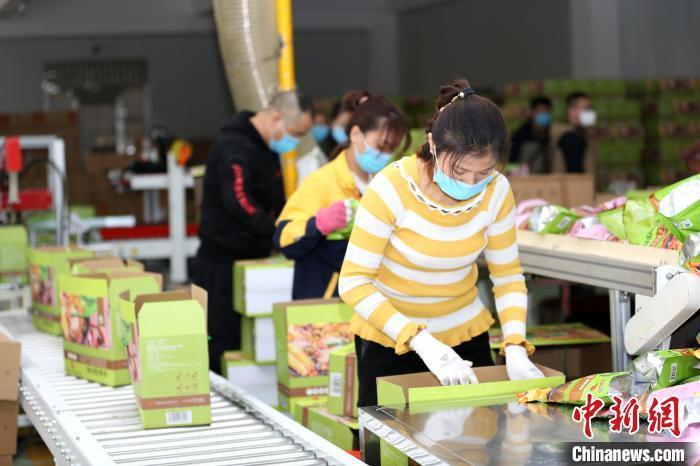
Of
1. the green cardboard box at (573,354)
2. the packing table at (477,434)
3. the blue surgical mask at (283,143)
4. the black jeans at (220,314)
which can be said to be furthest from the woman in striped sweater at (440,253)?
the blue surgical mask at (283,143)

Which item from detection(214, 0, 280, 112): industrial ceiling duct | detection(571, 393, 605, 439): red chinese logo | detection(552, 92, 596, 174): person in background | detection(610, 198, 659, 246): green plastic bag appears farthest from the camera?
detection(552, 92, 596, 174): person in background

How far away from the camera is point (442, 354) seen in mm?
2412

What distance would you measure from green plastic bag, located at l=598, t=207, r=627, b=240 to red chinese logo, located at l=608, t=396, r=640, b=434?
111 cm

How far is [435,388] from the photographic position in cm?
232

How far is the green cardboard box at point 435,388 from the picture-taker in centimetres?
232

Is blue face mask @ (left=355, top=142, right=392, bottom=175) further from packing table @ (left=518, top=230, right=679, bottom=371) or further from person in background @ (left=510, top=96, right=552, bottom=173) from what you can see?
person in background @ (left=510, top=96, right=552, bottom=173)

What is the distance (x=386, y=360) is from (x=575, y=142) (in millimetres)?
6600

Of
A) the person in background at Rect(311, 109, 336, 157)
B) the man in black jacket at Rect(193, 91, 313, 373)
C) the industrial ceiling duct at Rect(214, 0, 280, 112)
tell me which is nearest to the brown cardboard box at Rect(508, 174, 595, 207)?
the industrial ceiling duct at Rect(214, 0, 280, 112)

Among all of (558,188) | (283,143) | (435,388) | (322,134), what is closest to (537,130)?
(322,134)

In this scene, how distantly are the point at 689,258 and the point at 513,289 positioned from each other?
1.36ft

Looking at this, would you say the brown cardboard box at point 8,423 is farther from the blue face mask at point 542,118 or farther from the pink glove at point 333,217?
the blue face mask at point 542,118

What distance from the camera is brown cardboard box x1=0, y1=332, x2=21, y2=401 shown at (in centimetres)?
339

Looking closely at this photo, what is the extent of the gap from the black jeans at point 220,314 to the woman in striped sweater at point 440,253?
2.03m
